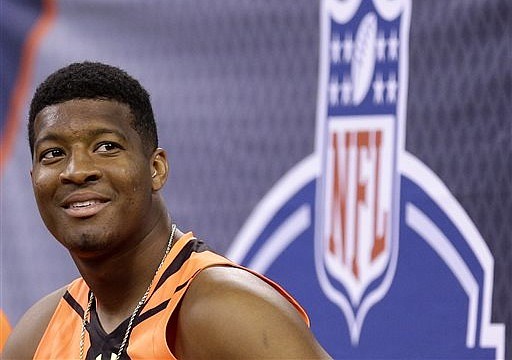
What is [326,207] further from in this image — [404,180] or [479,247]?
[479,247]

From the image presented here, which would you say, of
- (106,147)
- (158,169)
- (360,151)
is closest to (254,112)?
(360,151)

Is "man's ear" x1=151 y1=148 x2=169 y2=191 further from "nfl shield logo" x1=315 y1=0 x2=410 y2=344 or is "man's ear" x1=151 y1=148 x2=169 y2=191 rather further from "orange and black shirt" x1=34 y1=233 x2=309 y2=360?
"nfl shield logo" x1=315 y1=0 x2=410 y2=344

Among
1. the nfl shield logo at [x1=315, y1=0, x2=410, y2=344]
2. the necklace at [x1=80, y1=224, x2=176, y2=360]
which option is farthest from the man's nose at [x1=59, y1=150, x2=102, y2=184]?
the nfl shield logo at [x1=315, y1=0, x2=410, y2=344]

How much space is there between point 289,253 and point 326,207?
159mm

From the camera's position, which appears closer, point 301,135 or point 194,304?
point 194,304

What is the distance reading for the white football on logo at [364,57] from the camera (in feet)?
8.64

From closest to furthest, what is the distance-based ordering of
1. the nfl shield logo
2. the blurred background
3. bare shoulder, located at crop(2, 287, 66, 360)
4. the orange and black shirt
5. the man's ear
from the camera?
1. the orange and black shirt
2. the man's ear
3. bare shoulder, located at crop(2, 287, 66, 360)
4. the blurred background
5. the nfl shield logo

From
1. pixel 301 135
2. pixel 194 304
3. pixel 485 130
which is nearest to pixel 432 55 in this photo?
pixel 485 130

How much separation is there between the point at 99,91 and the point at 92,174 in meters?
0.15

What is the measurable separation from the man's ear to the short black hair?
0.02m

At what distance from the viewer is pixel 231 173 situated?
2.91 m

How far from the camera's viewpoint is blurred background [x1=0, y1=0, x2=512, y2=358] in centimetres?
249

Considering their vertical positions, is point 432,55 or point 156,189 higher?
point 432,55

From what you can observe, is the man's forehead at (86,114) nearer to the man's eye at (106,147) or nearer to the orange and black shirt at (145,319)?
the man's eye at (106,147)
